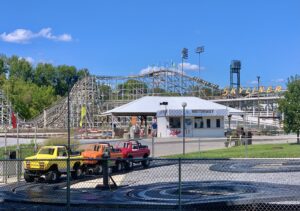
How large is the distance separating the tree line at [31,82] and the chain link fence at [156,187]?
78516 millimetres

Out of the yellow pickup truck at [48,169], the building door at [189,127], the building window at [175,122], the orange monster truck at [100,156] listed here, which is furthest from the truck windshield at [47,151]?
the building window at [175,122]

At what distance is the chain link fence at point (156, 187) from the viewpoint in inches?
485

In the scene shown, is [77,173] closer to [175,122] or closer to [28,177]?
[28,177]

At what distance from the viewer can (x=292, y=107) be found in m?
40.8

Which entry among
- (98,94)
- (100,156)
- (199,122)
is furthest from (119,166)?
(98,94)

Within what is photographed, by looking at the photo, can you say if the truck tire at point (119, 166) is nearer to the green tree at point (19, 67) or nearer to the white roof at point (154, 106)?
the white roof at point (154, 106)

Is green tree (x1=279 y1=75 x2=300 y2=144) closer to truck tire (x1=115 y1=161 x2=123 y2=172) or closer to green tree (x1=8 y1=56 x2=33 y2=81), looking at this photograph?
truck tire (x1=115 y1=161 x2=123 y2=172)

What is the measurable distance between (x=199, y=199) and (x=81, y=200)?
124 inches

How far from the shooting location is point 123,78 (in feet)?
314

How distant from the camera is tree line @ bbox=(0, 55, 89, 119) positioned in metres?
110

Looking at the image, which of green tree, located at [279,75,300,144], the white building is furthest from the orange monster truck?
the white building

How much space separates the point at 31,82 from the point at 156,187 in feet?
421

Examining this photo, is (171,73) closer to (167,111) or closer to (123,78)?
(123,78)

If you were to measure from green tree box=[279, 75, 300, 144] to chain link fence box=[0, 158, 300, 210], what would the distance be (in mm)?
18948
